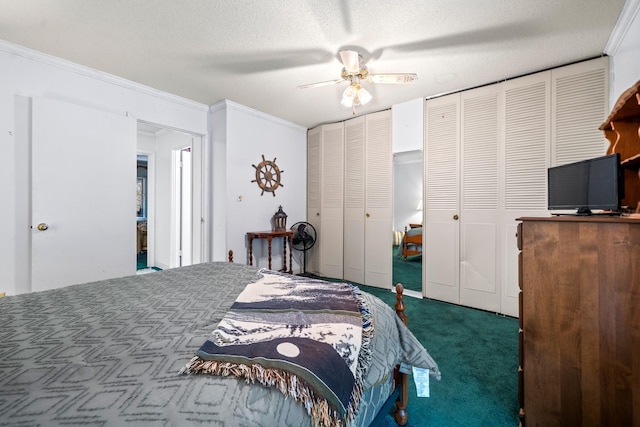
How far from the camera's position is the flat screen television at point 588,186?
1.32 meters

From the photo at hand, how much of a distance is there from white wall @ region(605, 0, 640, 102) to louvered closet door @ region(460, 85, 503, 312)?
0.82 meters

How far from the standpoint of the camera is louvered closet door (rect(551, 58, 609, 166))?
2395 mm

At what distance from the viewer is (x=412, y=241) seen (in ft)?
14.1

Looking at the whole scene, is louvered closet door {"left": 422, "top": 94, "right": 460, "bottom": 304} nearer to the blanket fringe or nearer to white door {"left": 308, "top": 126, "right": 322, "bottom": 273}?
white door {"left": 308, "top": 126, "right": 322, "bottom": 273}

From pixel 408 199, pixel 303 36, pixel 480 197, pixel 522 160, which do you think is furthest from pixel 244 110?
pixel 522 160

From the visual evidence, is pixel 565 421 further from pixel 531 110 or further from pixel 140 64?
pixel 140 64

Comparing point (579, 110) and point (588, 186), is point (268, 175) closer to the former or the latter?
point (588, 186)

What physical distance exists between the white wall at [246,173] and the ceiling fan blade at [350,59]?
1894 millimetres

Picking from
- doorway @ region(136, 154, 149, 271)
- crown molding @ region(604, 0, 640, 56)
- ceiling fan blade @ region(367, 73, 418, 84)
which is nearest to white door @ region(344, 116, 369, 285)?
ceiling fan blade @ region(367, 73, 418, 84)

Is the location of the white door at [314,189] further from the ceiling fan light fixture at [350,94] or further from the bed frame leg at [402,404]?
the bed frame leg at [402,404]

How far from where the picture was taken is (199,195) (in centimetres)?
369

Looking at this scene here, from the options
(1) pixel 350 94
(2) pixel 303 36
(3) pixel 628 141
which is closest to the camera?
(3) pixel 628 141

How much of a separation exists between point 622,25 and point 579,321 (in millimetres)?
2213

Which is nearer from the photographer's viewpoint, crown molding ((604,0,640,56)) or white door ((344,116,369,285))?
crown molding ((604,0,640,56))
